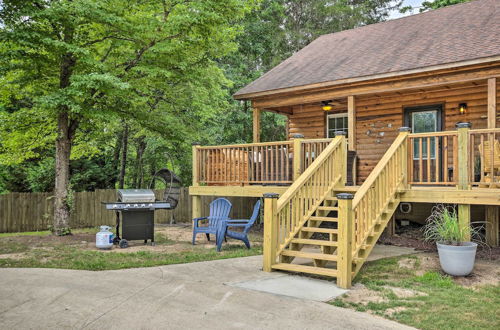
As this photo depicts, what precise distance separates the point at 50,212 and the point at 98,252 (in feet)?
20.0

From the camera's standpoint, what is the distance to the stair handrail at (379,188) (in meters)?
6.07

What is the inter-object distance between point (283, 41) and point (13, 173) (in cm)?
1420

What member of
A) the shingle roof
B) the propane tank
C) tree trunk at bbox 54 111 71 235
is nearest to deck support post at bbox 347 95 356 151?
the shingle roof

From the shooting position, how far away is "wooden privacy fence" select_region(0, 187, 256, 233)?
12.6 m

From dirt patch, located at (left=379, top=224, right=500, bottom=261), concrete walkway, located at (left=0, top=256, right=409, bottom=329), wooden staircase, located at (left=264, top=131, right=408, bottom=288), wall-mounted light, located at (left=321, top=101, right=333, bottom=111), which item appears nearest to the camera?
concrete walkway, located at (left=0, top=256, right=409, bottom=329)

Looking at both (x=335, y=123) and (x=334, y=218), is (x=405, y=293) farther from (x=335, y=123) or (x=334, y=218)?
(x=335, y=123)

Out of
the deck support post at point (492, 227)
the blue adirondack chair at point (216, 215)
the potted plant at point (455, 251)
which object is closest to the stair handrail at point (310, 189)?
the blue adirondack chair at point (216, 215)

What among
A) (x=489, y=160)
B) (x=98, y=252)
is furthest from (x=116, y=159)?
(x=489, y=160)

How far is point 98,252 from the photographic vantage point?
7.76 metres

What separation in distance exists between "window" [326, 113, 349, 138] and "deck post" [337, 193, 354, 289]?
6889 millimetres

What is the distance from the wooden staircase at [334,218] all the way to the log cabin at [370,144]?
21 mm

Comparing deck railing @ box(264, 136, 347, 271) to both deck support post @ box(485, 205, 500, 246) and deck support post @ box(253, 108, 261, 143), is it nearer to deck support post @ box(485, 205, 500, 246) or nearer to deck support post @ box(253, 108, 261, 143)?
deck support post @ box(485, 205, 500, 246)

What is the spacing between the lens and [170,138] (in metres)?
11.5

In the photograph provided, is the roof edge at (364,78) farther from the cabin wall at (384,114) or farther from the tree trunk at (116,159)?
the tree trunk at (116,159)
